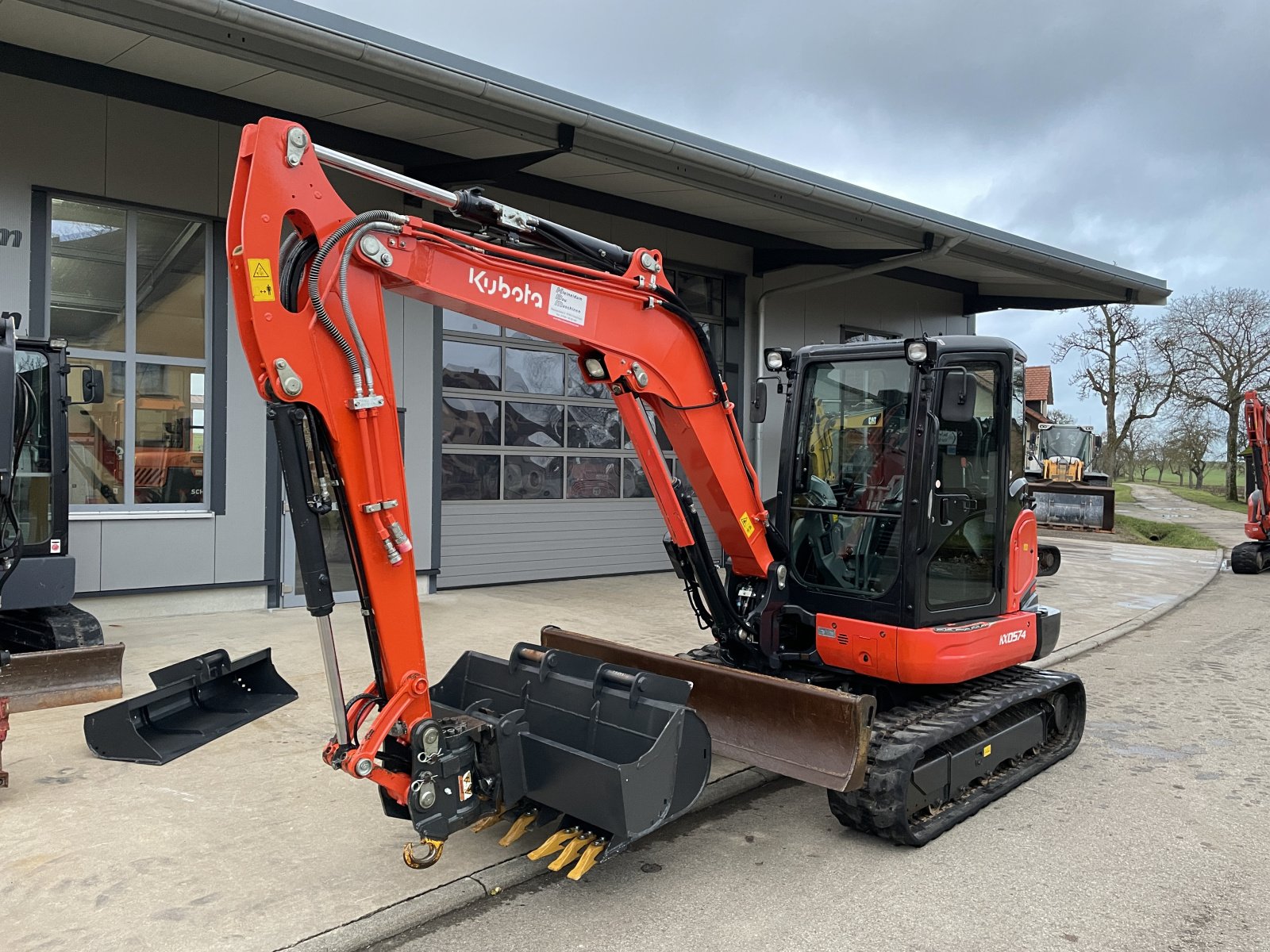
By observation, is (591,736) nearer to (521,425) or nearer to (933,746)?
(933,746)

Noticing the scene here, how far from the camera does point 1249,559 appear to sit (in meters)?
15.6

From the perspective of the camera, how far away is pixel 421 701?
3467 mm

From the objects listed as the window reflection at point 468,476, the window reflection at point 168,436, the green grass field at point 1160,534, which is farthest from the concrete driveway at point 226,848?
the green grass field at point 1160,534

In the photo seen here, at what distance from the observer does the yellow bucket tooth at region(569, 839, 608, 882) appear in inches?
142

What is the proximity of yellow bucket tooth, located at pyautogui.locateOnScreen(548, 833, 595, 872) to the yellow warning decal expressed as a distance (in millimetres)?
2307

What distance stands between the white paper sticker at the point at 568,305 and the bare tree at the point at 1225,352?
43965mm

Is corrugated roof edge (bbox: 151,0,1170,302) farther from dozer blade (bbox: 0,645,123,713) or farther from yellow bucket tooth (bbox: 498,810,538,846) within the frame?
yellow bucket tooth (bbox: 498,810,538,846)

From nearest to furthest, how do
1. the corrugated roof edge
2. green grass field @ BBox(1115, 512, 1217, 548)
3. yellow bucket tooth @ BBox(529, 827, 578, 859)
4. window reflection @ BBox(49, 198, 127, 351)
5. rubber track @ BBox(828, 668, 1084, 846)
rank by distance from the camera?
yellow bucket tooth @ BBox(529, 827, 578, 859) → rubber track @ BBox(828, 668, 1084, 846) → the corrugated roof edge → window reflection @ BBox(49, 198, 127, 351) → green grass field @ BBox(1115, 512, 1217, 548)

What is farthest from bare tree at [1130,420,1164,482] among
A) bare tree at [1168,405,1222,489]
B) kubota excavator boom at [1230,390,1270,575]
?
kubota excavator boom at [1230,390,1270,575]

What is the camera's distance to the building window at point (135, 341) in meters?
8.48

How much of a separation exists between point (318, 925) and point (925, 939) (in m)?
2.21

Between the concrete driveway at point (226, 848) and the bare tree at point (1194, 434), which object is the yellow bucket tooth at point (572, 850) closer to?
the concrete driveway at point (226, 848)

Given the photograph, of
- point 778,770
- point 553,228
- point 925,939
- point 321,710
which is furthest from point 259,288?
point 321,710

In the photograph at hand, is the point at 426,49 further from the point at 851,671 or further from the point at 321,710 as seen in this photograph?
the point at 851,671
